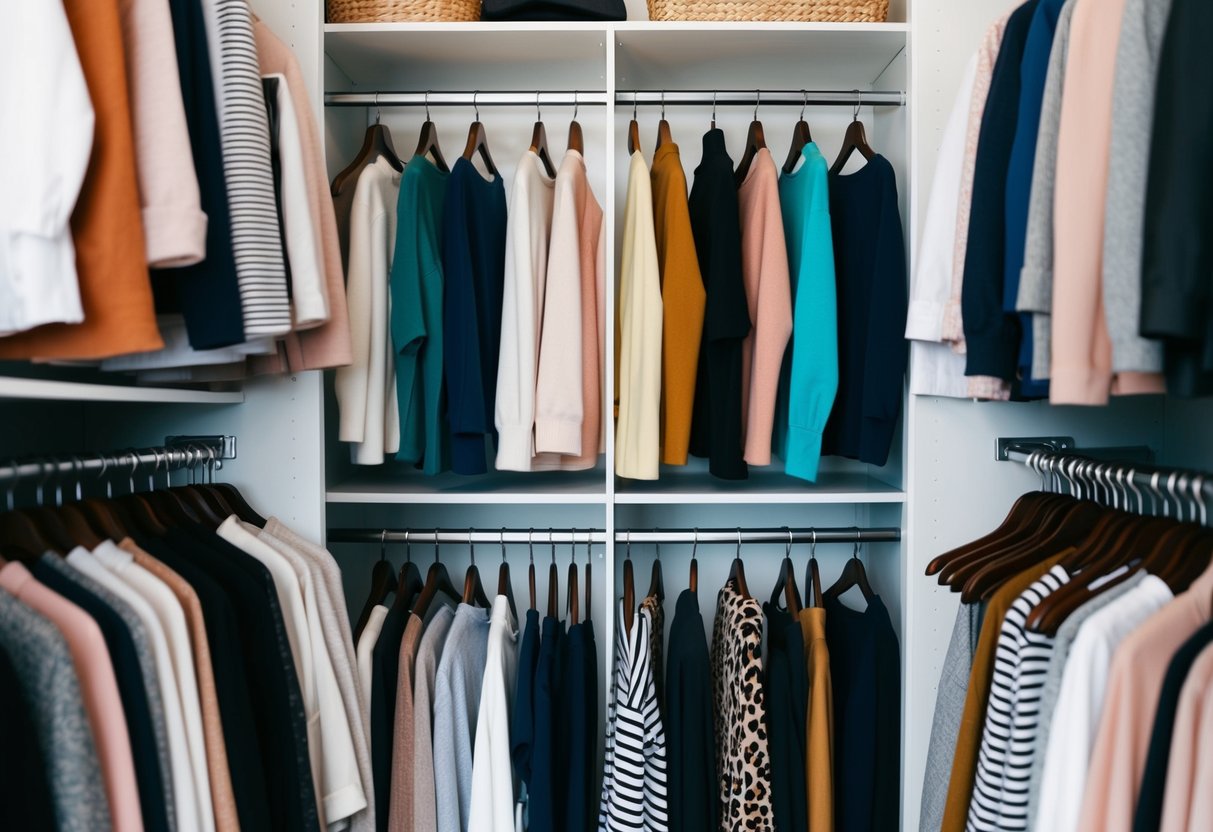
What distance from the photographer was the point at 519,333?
1854 millimetres

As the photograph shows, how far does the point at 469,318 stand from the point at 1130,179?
1.17m

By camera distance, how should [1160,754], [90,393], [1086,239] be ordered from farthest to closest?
[90,393]
[1086,239]
[1160,754]

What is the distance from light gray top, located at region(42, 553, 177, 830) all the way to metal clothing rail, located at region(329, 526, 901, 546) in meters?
0.78

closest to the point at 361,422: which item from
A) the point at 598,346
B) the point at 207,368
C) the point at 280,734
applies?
the point at 207,368

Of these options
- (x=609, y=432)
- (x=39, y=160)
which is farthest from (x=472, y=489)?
(x=39, y=160)

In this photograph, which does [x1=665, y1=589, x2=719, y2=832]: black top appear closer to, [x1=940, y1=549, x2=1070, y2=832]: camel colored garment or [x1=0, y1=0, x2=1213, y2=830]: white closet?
[x1=0, y1=0, x2=1213, y2=830]: white closet

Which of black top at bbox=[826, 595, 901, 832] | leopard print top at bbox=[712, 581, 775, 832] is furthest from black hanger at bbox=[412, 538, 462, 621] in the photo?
black top at bbox=[826, 595, 901, 832]

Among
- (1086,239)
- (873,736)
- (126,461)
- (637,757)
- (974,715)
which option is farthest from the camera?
(873,736)

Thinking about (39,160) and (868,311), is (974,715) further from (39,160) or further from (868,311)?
(39,160)

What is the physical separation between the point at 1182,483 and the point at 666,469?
1261 mm

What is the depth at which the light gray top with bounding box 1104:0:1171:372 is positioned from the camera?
1.02 meters

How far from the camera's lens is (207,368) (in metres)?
1.62

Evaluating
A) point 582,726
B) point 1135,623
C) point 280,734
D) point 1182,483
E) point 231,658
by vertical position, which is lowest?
point 582,726

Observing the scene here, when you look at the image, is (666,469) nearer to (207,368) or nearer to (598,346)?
(598,346)
